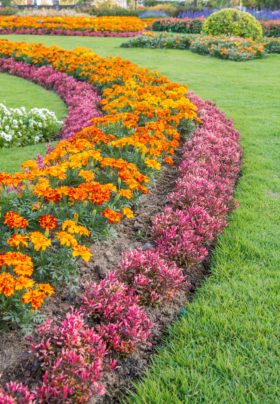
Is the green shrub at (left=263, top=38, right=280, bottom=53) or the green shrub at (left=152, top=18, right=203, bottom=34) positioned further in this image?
the green shrub at (left=152, top=18, right=203, bottom=34)

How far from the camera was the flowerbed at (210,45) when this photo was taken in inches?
605

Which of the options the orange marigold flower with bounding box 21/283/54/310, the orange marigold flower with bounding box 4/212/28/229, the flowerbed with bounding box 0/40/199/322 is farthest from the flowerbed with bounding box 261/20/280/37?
the orange marigold flower with bounding box 21/283/54/310

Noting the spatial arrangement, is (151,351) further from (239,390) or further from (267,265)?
(267,265)

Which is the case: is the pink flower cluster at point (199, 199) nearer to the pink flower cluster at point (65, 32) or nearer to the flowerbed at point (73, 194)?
the flowerbed at point (73, 194)

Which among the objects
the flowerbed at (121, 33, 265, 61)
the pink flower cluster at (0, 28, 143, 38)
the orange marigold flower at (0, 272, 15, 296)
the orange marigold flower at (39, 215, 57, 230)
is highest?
the pink flower cluster at (0, 28, 143, 38)

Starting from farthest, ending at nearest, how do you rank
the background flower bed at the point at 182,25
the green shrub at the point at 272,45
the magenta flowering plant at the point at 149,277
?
the background flower bed at the point at 182,25
the green shrub at the point at 272,45
the magenta flowering plant at the point at 149,277

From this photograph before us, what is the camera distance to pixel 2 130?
6977mm

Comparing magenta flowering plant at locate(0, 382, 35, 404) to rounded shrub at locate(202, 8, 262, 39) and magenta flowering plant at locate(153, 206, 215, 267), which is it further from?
rounded shrub at locate(202, 8, 262, 39)

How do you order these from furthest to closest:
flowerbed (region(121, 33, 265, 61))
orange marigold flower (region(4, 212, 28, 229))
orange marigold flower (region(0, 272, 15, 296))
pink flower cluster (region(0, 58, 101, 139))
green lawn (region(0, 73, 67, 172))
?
flowerbed (region(121, 33, 265, 61)), pink flower cluster (region(0, 58, 101, 139)), green lawn (region(0, 73, 67, 172)), orange marigold flower (region(4, 212, 28, 229)), orange marigold flower (region(0, 272, 15, 296))

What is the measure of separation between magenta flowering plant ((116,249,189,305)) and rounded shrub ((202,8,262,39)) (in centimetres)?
1629

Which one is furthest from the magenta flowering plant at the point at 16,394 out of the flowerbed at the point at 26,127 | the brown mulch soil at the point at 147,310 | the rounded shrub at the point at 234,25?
the rounded shrub at the point at 234,25

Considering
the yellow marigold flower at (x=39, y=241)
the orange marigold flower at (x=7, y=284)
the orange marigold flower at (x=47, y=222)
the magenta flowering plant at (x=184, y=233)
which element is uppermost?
the orange marigold flower at (x=47, y=222)

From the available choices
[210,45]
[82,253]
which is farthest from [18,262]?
[210,45]

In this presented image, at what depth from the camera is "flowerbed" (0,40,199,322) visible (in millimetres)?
2832
